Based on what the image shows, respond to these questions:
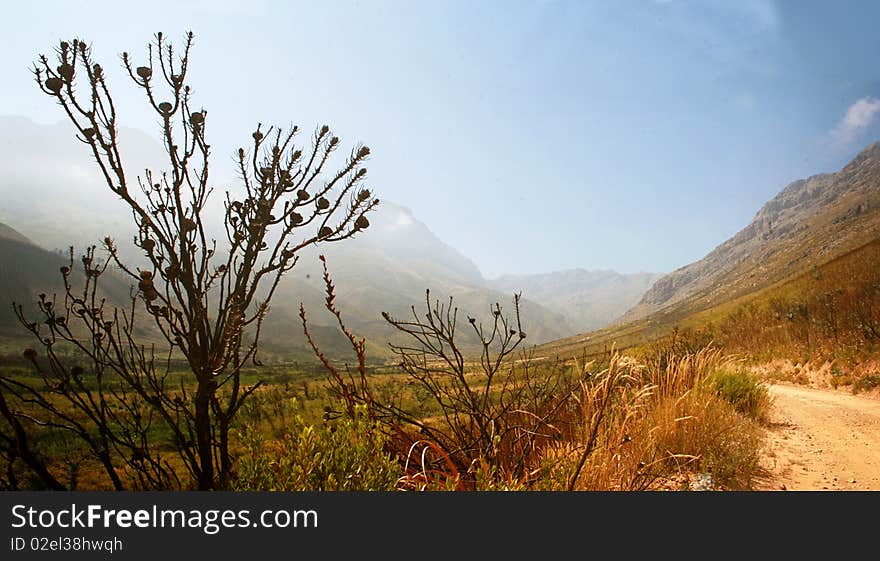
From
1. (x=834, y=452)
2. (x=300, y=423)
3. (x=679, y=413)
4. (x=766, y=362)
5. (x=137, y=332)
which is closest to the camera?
(x=300, y=423)

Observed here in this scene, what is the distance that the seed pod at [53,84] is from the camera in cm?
193

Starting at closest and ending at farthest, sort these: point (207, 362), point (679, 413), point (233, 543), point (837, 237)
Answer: point (233, 543) < point (207, 362) < point (679, 413) < point (837, 237)

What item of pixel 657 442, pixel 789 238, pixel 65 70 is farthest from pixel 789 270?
pixel 65 70

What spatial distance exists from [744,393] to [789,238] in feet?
480

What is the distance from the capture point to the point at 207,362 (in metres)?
2.23

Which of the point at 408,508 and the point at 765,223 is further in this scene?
the point at 765,223

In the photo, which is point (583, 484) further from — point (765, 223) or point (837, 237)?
point (765, 223)

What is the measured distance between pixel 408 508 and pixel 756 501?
160 centimetres

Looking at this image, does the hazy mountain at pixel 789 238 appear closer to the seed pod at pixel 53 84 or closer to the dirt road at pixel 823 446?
the dirt road at pixel 823 446

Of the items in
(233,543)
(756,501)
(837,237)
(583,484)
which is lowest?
(583,484)

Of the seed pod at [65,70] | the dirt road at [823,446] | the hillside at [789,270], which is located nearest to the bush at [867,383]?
the dirt road at [823,446]

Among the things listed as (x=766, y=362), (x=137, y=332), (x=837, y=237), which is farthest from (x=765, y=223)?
(x=137, y=332)

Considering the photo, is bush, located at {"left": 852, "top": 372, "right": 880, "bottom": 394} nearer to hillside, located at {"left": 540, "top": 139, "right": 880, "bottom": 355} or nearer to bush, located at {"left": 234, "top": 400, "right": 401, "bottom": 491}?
hillside, located at {"left": 540, "top": 139, "right": 880, "bottom": 355}

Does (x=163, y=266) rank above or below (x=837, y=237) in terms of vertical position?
below
